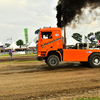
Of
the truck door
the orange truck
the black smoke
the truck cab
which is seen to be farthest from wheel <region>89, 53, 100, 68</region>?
the black smoke

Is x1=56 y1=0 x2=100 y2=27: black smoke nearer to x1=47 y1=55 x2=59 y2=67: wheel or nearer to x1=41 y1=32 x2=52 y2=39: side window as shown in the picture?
x1=41 y1=32 x2=52 y2=39: side window

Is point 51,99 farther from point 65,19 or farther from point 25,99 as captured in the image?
point 65,19

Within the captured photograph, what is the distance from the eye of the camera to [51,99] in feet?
11.2

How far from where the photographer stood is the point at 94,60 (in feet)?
27.7

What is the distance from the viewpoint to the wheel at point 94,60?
834 cm

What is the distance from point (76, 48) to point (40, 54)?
271cm

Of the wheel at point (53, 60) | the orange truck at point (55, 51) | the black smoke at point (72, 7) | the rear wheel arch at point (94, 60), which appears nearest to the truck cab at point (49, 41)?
the orange truck at point (55, 51)

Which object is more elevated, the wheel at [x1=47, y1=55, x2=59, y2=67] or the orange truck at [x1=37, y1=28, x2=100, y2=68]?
the orange truck at [x1=37, y1=28, x2=100, y2=68]

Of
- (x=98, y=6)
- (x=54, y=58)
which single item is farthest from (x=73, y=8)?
(x=54, y=58)

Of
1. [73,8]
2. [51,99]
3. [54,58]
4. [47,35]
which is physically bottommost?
[51,99]

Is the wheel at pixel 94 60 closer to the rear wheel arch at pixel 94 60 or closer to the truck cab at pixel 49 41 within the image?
the rear wheel arch at pixel 94 60

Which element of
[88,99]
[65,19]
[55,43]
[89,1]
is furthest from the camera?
[65,19]

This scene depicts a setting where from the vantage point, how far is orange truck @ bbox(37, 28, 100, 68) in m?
8.18

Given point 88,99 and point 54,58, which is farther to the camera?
point 54,58
